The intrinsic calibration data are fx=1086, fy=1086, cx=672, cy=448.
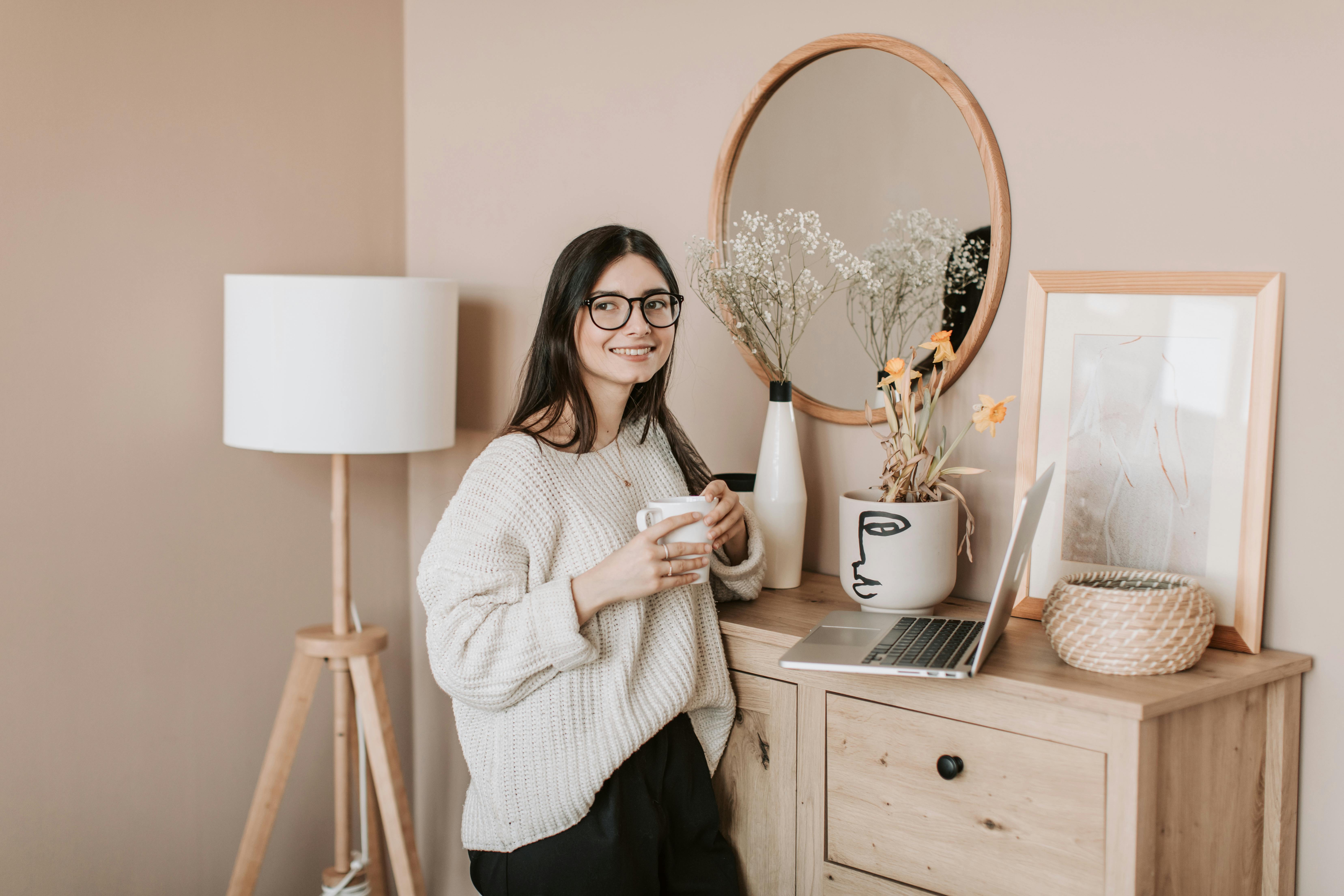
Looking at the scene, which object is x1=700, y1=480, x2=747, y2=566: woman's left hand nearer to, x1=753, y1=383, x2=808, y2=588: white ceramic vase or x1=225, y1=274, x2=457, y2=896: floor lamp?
x1=753, y1=383, x2=808, y2=588: white ceramic vase

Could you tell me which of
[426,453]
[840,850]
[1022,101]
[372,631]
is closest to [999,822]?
[840,850]

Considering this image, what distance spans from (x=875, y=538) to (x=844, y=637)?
180 millimetres

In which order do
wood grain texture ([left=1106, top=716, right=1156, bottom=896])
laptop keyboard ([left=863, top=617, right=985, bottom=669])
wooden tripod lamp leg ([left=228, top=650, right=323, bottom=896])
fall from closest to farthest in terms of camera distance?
1. wood grain texture ([left=1106, top=716, right=1156, bottom=896])
2. laptop keyboard ([left=863, top=617, right=985, bottom=669])
3. wooden tripod lamp leg ([left=228, top=650, right=323, bottom=896])

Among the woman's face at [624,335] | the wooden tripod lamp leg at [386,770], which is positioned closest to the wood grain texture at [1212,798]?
the woman's face at [624,335]

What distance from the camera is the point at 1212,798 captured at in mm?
1350

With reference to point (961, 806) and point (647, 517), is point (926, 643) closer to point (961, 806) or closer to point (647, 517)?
point (961, 806)

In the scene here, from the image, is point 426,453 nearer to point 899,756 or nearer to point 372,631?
point 372,631

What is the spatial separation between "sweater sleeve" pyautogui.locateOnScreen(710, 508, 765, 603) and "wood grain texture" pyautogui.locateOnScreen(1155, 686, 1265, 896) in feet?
2.08

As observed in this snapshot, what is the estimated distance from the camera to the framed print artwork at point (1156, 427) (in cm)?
144

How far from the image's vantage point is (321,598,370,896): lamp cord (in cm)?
219

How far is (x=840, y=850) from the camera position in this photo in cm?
150

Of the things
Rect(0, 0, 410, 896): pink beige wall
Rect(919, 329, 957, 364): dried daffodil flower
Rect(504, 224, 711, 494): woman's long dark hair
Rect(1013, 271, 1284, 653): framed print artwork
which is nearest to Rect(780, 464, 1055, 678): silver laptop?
Rect(1013, 271, 1284, 653): framed print artwork

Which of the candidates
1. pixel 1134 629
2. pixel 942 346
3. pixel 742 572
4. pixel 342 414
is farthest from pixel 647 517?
pixel 342 414

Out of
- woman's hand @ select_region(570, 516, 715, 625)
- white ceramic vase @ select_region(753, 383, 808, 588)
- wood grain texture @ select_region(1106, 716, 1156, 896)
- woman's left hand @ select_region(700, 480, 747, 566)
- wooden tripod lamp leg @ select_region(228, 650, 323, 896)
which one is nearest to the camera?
wood grain texture @ select_region(1106, 716, 1156, 896)
